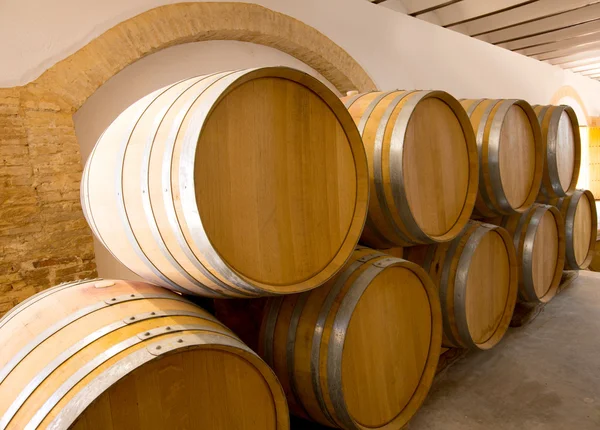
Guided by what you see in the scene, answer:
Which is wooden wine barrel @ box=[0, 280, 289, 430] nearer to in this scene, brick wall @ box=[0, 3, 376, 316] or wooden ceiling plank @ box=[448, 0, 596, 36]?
brick wall @ box=[0, 3, 376, 316]

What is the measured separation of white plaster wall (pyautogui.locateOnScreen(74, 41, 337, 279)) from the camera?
3066mm

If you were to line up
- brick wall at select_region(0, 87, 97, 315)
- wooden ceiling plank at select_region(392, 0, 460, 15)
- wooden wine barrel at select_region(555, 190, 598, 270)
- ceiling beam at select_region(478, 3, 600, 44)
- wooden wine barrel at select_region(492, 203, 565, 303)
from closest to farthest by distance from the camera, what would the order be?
brick wall at select_region(0, 87, 97, 315) → wooden wine barrel at select_region(492, 203, 565, 303) → wooden wine barrel at select_region(555, 190, 598, 270) → wooden ceiling plank at select_region(392, 0, 460, 15) → ceiling beam at select_region(478, 3, 600, 44)

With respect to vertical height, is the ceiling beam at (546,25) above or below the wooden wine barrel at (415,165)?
above

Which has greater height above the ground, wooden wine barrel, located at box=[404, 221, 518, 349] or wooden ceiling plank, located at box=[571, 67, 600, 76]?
wooden ceiling plank, located at box=[571, 67, 600, 76]

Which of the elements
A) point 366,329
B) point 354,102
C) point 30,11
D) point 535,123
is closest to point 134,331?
point 366,329

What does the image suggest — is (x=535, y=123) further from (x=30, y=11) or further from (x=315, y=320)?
(x=30, y=11)

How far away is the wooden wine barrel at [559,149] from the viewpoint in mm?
3389

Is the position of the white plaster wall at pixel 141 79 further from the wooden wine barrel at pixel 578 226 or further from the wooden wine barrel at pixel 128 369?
the wooden wine barrel at pixel 578 226

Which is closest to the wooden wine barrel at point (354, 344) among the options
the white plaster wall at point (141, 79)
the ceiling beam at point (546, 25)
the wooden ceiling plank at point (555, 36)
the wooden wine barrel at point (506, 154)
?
the wooden wine barrel at point (506, 154)

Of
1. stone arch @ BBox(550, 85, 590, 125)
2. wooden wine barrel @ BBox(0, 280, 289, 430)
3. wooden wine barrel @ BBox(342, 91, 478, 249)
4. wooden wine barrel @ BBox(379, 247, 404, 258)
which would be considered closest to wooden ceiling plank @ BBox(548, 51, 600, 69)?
stone arch @ BBox(550, 85, 590, 125)

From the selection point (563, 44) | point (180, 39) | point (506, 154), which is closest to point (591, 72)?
point (563, 44)

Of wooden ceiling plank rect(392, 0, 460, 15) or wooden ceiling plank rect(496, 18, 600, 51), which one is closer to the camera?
wooden ceiling plank rect(392, 0, 460, 15)

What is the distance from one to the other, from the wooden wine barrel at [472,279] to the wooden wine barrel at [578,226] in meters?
1.59

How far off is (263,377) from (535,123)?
256 cm
